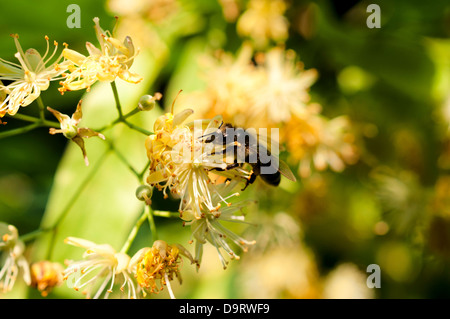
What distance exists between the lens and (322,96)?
6.63ft

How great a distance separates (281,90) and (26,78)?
927 mm

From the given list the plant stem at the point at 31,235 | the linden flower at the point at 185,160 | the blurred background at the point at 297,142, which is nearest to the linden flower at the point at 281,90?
the blurred background at the point at 297,142

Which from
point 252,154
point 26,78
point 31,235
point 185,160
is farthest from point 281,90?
point 31,235

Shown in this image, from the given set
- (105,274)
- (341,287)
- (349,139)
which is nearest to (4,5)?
(105,274)

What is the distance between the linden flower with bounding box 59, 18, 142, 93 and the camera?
118 cm

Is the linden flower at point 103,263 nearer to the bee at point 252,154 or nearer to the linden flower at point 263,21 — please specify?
the bee at point 252,154

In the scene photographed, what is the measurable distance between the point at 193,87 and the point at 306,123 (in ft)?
1.65

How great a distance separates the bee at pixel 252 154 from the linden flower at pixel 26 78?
483 millimetres

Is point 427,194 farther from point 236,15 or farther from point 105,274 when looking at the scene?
point 105,274

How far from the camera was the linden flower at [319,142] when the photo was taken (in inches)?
69.0

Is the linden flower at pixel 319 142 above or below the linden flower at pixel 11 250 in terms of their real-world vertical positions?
above

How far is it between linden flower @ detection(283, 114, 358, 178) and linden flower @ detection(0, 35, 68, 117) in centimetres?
88

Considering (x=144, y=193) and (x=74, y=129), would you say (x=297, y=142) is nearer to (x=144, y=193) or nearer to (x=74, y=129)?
(x=144, y=193)

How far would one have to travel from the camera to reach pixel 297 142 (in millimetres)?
1740
